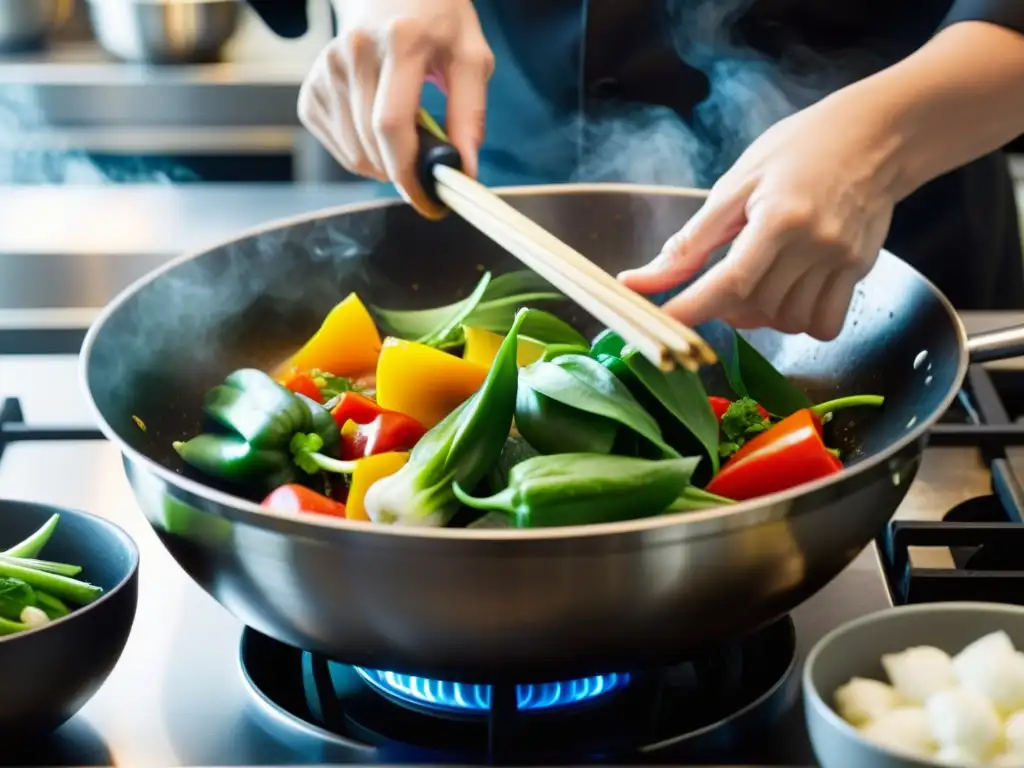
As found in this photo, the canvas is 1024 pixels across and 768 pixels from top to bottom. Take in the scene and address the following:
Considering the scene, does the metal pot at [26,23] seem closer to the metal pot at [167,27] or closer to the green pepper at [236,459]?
the metal pot at [167,27]

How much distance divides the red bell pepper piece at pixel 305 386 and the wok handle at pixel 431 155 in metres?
0.16

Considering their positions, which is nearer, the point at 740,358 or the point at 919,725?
the point at 919,725

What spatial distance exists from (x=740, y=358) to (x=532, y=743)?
0.33 m

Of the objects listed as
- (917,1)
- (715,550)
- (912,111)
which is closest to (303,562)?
(715,550)

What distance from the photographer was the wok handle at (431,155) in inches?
36.8

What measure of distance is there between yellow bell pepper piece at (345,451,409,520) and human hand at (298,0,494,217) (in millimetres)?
258

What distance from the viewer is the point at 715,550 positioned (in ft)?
2.03

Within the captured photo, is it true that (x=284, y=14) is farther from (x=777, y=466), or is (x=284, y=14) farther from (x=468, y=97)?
(x=777, y=466)

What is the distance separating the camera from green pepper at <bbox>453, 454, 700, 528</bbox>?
661 mm

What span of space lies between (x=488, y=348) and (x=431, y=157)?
0.14 metres

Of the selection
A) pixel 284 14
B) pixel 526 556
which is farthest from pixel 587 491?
pixel 284 14

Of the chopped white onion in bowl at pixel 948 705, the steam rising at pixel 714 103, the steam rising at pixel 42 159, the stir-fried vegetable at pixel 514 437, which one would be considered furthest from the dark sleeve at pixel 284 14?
the chopped white onion in bowl at pixel 948 705

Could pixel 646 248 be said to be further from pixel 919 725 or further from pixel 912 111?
pixel 919 725

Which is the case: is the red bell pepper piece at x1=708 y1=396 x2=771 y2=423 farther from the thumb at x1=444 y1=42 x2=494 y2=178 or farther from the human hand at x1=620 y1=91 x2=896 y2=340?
the thumb at x1=444 y1=42 x2=494 y2=178
